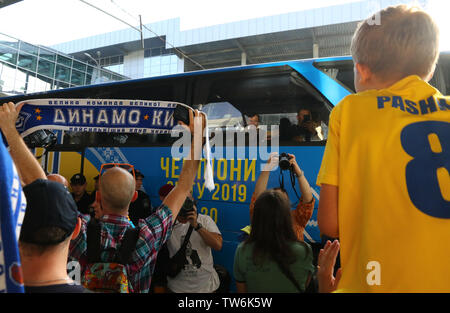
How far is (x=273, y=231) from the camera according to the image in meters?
2.25

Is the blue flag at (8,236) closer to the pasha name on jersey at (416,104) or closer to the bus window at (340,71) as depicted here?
the pasha name on jersey at (416,104)

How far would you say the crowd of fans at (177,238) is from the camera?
40.6 inches

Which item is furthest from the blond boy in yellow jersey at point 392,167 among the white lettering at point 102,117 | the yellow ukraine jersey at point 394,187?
the white lettering at point 102,117

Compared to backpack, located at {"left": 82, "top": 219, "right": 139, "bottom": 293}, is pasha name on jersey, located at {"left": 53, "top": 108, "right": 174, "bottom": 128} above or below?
above

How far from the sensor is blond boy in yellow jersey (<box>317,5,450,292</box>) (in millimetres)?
878

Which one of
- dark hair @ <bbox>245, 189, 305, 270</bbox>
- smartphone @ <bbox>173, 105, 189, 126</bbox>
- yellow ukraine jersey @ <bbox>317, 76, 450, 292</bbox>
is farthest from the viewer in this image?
dark hair @ <bbox>245, 189, 305, 270</bbox>

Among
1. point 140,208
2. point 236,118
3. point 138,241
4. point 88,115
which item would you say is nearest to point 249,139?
point 236,118

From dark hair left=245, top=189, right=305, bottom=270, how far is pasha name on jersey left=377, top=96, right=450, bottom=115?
1.42 metres

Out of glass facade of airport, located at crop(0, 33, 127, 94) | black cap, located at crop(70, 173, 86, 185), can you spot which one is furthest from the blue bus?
glass facade of airport, located at crop(0, 33, 127, 94)

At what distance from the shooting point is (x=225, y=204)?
4508 mm

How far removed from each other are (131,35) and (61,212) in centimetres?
2560

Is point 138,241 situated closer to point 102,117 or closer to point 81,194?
point 102,117

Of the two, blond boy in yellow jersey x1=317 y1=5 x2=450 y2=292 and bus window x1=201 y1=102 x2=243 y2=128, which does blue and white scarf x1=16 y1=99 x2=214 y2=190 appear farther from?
bus window x1=201 y1=102 x2=243 y2=128

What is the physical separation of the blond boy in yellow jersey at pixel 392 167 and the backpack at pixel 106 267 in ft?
3.83
